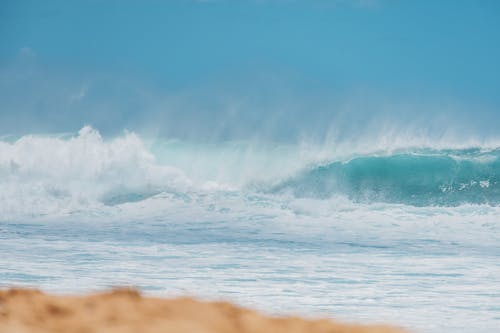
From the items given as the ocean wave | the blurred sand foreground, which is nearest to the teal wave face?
the ocean wave

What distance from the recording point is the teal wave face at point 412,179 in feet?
55.5

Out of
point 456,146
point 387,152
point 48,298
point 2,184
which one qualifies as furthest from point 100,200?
point 48,298

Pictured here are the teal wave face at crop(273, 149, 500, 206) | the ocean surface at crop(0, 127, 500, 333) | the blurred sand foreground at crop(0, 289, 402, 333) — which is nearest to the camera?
the blurred sand foreground at crop(0, 289, 402, 333)

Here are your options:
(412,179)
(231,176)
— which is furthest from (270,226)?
(231,176)

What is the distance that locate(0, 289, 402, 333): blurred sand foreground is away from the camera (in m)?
2.09

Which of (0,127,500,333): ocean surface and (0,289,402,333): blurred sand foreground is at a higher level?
(0,127,500,333): ocean surface

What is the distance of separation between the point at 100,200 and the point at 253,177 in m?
5.26

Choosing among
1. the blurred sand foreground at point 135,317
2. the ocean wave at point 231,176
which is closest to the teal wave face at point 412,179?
the ocean wave at point 231,176

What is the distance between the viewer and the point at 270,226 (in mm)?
12242

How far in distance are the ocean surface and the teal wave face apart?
0.14 feet

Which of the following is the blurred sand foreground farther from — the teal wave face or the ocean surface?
the teal wave face

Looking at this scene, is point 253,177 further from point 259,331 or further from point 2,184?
point 259,331

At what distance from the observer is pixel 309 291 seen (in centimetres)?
577

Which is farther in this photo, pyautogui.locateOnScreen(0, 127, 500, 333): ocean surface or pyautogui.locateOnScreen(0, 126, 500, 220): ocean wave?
pyautogui.locateOnScreen(0, 126, 500, 220): ocean wave
